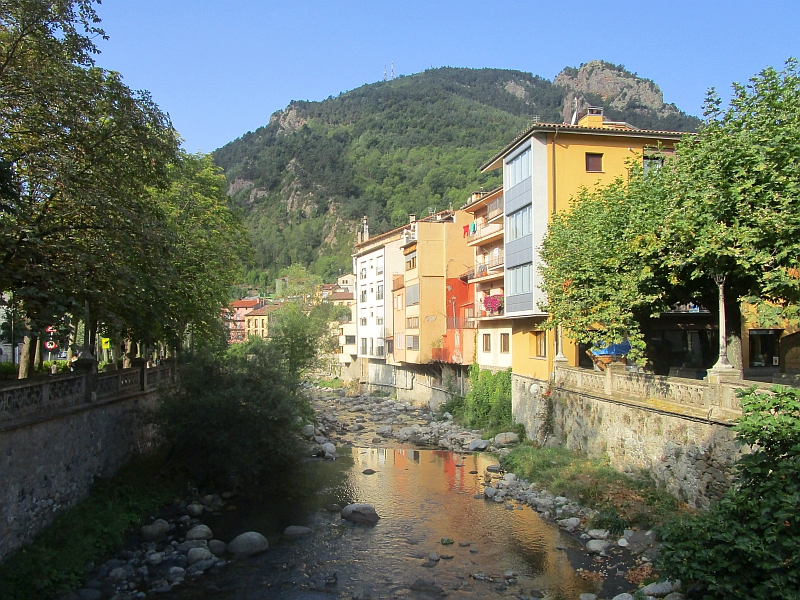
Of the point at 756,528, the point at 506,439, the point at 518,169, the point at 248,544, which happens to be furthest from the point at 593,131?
the point at 248,544

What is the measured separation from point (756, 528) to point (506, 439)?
21.6 metres

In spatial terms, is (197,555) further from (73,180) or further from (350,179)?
(350,179)

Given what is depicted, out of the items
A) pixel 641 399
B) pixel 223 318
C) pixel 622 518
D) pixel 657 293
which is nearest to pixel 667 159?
pixel 657 293

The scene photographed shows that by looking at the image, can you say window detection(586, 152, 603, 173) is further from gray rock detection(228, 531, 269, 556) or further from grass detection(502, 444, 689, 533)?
gray rock detection(228, 531, 269, 556)

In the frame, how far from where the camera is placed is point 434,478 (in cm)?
2764

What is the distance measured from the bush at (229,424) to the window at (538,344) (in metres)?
13.3

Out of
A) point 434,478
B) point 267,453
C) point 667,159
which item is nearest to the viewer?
point 667,159

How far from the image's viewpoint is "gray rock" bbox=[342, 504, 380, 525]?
21172mm

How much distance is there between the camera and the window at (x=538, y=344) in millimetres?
32344

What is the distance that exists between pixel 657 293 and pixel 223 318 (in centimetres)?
2551

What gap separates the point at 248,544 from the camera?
18.4 metres

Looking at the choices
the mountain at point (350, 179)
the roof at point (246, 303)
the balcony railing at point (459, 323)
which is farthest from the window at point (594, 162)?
the mountain at point (350, 179)

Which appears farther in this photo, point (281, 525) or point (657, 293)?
point (657, 293)

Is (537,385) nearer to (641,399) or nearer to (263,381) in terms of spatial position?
(641,399)
